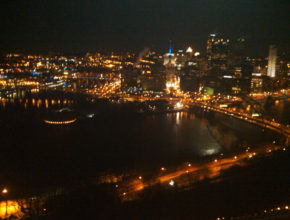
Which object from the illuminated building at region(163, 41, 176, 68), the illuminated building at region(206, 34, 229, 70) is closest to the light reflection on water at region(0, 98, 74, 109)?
the illuminated building at region(206, 34, 229, 70)

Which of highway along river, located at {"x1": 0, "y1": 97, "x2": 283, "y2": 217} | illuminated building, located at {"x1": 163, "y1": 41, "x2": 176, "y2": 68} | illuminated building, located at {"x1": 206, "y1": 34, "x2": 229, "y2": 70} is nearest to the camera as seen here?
highway along river, located at {"x1": 0, "y1": 97, "x2": 283, "y2": 217}

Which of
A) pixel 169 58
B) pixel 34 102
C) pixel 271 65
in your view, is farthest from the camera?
pixel 169 58

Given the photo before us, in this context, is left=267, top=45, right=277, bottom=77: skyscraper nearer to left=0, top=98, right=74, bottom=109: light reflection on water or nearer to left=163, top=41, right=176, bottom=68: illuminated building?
left=163, top=41, right=176, bottom=68: illuminated building

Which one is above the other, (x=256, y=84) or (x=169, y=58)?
(x=169, y=58)

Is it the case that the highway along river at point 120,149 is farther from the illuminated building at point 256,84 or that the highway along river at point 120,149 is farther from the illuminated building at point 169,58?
the illuminated building at point 169,58

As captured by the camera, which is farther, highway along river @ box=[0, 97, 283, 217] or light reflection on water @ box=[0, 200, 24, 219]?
highway along river @ box=[0, 97, 283, 217]

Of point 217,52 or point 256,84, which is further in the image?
point 217,52

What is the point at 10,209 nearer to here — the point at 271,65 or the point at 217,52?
the point at 271,65

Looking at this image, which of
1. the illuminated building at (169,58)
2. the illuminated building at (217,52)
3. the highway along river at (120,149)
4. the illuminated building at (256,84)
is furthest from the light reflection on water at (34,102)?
the illuminated building at (169,58)

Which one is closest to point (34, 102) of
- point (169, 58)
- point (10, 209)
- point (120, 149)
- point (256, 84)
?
point (120, 149)

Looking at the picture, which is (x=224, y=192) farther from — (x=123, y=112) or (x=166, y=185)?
(x=123, y=112)

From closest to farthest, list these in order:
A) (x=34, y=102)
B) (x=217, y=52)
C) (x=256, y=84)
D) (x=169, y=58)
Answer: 1. (x=34, y=102)
2. (x=256, y=84)
3. (x=217, y=52)
4. (x=169, y=58)

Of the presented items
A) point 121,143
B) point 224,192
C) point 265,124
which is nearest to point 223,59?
point 265,124
